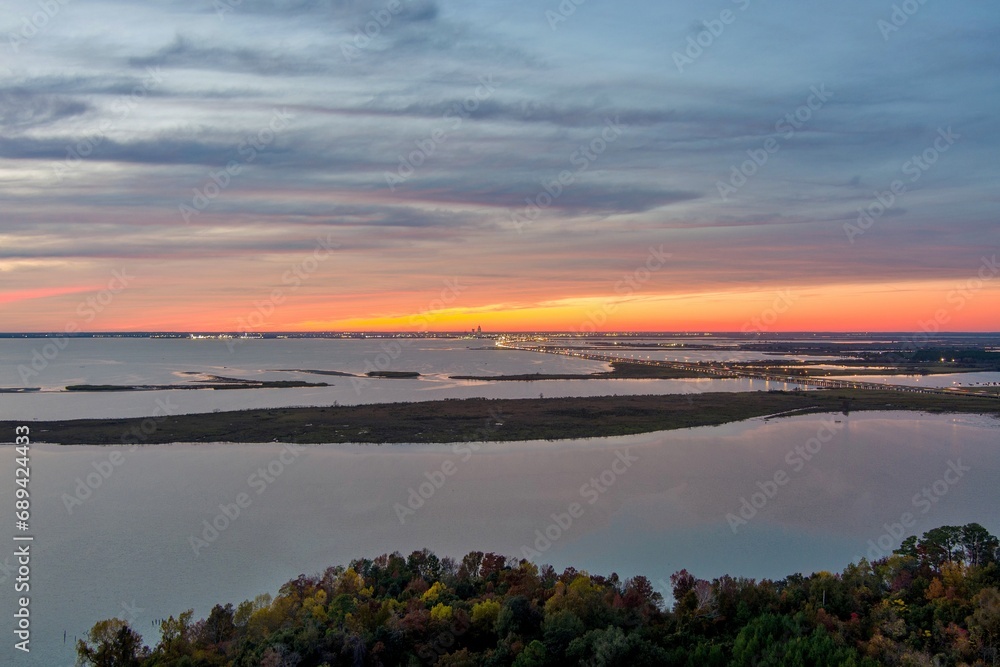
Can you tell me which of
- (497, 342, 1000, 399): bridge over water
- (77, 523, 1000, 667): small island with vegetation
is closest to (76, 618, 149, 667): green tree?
(77, 523, 1000, 667): small island with vegetation

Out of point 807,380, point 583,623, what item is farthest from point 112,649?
point 807,380

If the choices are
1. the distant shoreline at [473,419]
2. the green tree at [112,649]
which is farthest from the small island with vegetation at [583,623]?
the distant shoreline at [473,419]

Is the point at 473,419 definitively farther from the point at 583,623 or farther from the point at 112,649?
the point at 112,649

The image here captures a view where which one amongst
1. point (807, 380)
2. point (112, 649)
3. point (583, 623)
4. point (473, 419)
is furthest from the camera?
point (807, 380)

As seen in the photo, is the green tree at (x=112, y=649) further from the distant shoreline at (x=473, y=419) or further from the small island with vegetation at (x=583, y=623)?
the distant shoreline at (x=473, y=419)

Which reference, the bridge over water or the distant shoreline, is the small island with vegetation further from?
the bridge over water

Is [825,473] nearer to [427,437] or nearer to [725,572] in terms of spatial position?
[725,572]
